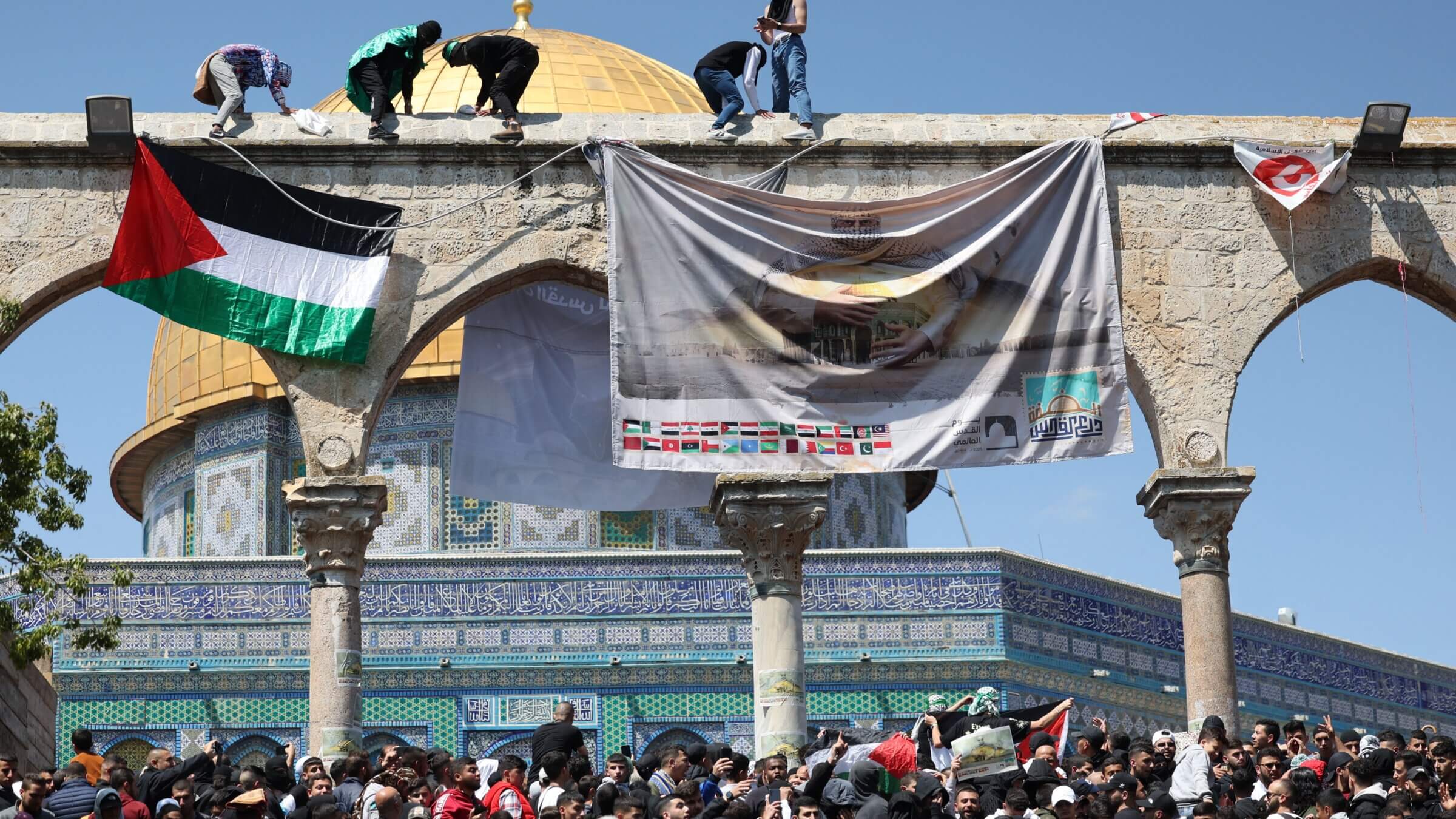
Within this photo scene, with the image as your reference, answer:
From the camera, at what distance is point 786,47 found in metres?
14.7

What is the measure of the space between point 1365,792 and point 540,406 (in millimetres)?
6992

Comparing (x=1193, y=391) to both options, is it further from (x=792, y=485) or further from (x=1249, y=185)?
(x=792, y=485)

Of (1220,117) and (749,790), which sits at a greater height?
(1220,117)

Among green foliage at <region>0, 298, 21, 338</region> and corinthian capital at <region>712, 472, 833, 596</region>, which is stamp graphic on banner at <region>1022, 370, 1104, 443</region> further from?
green foliage at <region>0, 298, 21, 338</region>

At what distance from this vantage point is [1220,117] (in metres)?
14.8

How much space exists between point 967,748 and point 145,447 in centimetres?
1956

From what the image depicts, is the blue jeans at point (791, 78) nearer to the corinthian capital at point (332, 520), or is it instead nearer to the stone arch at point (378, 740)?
the corinthian capital at point (332, 520)

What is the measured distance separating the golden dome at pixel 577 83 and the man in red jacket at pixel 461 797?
17.4m

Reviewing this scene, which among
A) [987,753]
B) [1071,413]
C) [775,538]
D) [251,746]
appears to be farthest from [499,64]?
[251,746]

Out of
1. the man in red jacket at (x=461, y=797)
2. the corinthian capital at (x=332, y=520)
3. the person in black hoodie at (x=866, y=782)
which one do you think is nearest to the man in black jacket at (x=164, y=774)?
the man in red jacket at (x=461, y=797)

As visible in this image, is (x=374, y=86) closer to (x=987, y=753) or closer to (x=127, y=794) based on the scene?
(x=127, y=794)

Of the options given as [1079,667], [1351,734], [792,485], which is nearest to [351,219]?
[792,485]

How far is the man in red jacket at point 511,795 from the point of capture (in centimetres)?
1009

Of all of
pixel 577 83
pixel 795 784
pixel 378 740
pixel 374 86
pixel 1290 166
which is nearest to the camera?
pixel 795 784
